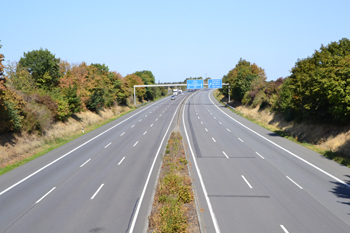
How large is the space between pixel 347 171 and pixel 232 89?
50.3 m

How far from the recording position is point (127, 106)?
231ft

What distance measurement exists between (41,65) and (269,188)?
36.4 meters

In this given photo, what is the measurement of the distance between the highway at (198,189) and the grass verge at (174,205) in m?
0.50

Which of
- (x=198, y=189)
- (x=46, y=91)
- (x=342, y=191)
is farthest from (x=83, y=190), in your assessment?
(x=46, y=91)

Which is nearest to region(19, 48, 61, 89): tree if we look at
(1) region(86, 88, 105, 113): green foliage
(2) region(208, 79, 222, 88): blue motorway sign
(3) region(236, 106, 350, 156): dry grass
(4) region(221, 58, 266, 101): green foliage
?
(1) region(86, 88, 105, 113): green foliage

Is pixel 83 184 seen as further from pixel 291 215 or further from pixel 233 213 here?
pixel 291 215

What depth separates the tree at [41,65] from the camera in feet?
126

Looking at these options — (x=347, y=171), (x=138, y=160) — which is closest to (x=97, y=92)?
(x=138, y=160)

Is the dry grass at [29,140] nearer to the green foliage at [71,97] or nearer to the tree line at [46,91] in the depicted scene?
the tree line at [46,91]

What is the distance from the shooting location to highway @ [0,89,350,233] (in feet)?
36.4

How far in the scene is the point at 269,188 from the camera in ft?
49.0

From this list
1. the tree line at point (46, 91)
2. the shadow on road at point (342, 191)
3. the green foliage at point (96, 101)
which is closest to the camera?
the shadow on road at point (342, 191)

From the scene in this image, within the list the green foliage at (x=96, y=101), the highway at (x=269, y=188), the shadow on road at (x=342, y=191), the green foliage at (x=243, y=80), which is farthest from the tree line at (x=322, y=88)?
the green foliage at (x=96, y=101)

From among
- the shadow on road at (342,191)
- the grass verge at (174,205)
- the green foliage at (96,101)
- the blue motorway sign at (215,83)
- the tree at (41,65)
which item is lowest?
the shadow on road at (342,191)
